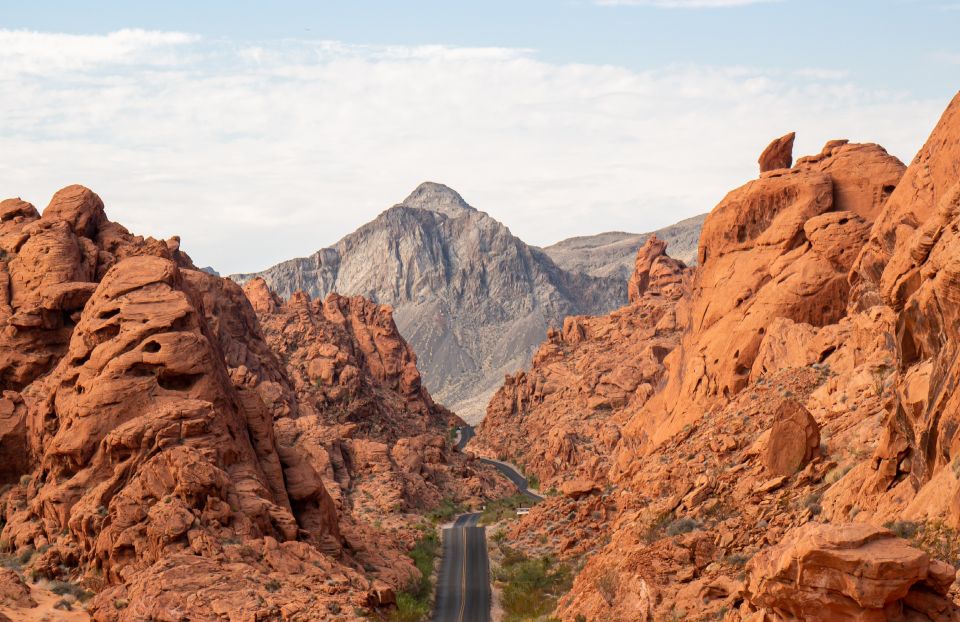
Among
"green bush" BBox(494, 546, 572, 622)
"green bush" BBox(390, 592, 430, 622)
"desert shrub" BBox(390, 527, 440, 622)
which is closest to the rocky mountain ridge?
"green bush" BBox(494, 546, 572, 622)

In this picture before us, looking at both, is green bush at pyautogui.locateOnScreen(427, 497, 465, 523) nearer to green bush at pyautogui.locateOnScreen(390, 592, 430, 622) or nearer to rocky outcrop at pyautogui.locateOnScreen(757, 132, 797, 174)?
green bush at pyautogui.locateOnScreen(390, 592, 430, 622)

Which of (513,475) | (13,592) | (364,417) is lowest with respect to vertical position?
(513,475)

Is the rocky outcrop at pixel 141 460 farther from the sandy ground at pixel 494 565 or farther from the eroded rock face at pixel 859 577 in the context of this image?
the eroded rock face at pixel 859 577

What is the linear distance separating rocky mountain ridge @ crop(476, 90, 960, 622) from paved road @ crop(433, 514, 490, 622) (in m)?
3.98

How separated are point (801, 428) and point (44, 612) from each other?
24888 millimetres

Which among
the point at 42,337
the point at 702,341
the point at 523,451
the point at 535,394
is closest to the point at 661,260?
the point at 535,394

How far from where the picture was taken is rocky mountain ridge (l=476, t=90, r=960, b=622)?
1675 centimetres

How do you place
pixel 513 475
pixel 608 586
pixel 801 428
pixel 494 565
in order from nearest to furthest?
pixel 801 428 < pixel 608 586 < pixel 494 565 < pixel 513 475

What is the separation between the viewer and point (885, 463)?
2294 cm

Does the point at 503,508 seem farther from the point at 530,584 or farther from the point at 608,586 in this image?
the point at 608,586

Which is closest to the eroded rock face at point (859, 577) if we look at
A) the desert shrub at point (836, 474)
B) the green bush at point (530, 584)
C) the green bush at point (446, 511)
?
the desert shrub at point (836, 474)

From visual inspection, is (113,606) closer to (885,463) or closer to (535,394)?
(885,463)

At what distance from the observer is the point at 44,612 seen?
1245 inches

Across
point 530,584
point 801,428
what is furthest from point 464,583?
point 801,428
